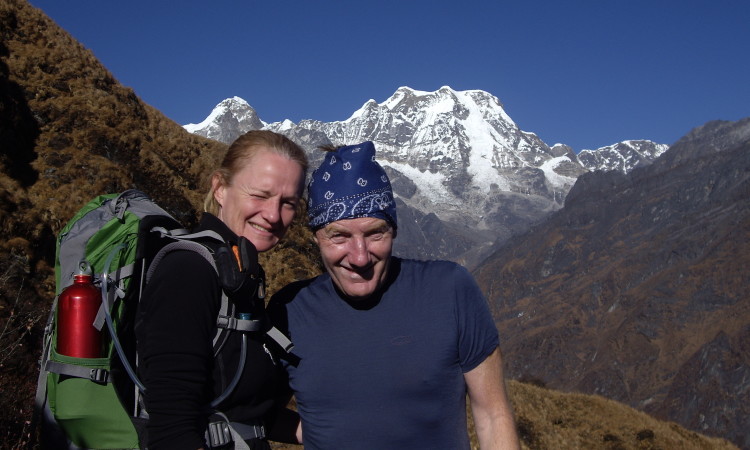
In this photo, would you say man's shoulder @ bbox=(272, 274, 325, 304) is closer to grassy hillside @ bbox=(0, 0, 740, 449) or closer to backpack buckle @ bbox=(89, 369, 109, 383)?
backpack buckle @ bbox=(89, 369, 109, 383)

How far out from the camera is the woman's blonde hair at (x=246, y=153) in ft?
11.3

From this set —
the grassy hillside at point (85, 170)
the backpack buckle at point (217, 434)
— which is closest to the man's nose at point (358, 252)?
the backpack buckle at point (217, 434)

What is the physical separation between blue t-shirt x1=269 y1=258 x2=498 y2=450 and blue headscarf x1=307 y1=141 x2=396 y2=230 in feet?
1.40

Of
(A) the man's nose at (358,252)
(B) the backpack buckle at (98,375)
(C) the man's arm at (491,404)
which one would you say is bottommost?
(C) the man's arm at (491,404)

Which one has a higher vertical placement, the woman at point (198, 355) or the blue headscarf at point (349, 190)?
the blue headscarf at point (349, 190)

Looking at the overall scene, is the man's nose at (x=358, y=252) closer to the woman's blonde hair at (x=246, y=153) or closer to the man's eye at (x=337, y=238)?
the man's eye at (x=337, y=238)

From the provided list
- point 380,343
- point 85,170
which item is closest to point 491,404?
point 380,343

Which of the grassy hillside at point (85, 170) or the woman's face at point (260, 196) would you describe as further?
the grassy hillside at point (85, 170)

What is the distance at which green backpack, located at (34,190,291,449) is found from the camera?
2760 mm

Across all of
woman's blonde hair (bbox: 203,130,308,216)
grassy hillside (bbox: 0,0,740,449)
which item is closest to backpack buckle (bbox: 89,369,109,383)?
woman's blonde hair (bbox: 203,130,308,216)

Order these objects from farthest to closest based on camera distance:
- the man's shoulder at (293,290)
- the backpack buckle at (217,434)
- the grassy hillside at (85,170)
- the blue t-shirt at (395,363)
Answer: the grassy hillside at (85,170) → the man's shoulder at (293,290) → the blue t-shirt at (395,363) → the backpack buckle at (217,434)

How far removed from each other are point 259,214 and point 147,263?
0.69 metres

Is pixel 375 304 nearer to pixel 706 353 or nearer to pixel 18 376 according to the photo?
pixel 18 376

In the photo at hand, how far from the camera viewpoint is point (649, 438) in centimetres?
1534
